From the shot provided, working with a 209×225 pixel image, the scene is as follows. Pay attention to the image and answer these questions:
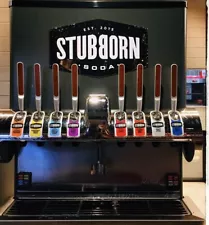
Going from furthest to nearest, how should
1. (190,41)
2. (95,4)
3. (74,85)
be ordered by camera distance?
(190,41) < (95,4) < (74,85)

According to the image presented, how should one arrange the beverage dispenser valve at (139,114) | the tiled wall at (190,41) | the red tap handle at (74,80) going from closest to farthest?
the beverage dispenser valve at (139,114)
the red tap handle at (74,80)
the tiled wall at (190,41)

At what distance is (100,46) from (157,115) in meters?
0.38

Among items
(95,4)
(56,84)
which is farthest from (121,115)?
(95,4)

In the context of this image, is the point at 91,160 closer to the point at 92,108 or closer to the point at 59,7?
the point at 92,108

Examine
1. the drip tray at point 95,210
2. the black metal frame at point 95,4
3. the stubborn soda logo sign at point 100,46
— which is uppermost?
the black metal frame at point 95,4

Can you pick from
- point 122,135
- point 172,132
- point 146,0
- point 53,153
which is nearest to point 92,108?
point 122,135

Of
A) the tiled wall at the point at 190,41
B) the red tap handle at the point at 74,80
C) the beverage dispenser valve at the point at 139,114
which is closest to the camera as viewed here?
the beverage dispenser valve at the point at 139,114

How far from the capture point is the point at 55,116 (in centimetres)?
136

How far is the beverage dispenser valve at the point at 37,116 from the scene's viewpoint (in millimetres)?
1304

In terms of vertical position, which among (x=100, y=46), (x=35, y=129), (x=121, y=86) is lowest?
(x=35, y=129)

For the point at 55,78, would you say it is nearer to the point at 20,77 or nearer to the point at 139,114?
the point at 20,77

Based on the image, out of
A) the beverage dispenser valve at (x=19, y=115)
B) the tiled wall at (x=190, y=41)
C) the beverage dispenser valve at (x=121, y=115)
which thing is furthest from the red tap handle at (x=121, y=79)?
the tiled wall at (x=190, y=41)

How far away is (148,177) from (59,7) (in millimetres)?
792

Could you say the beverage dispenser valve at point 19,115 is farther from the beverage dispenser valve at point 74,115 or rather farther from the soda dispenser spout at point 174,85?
the soda dispenser spout at point 174,85
